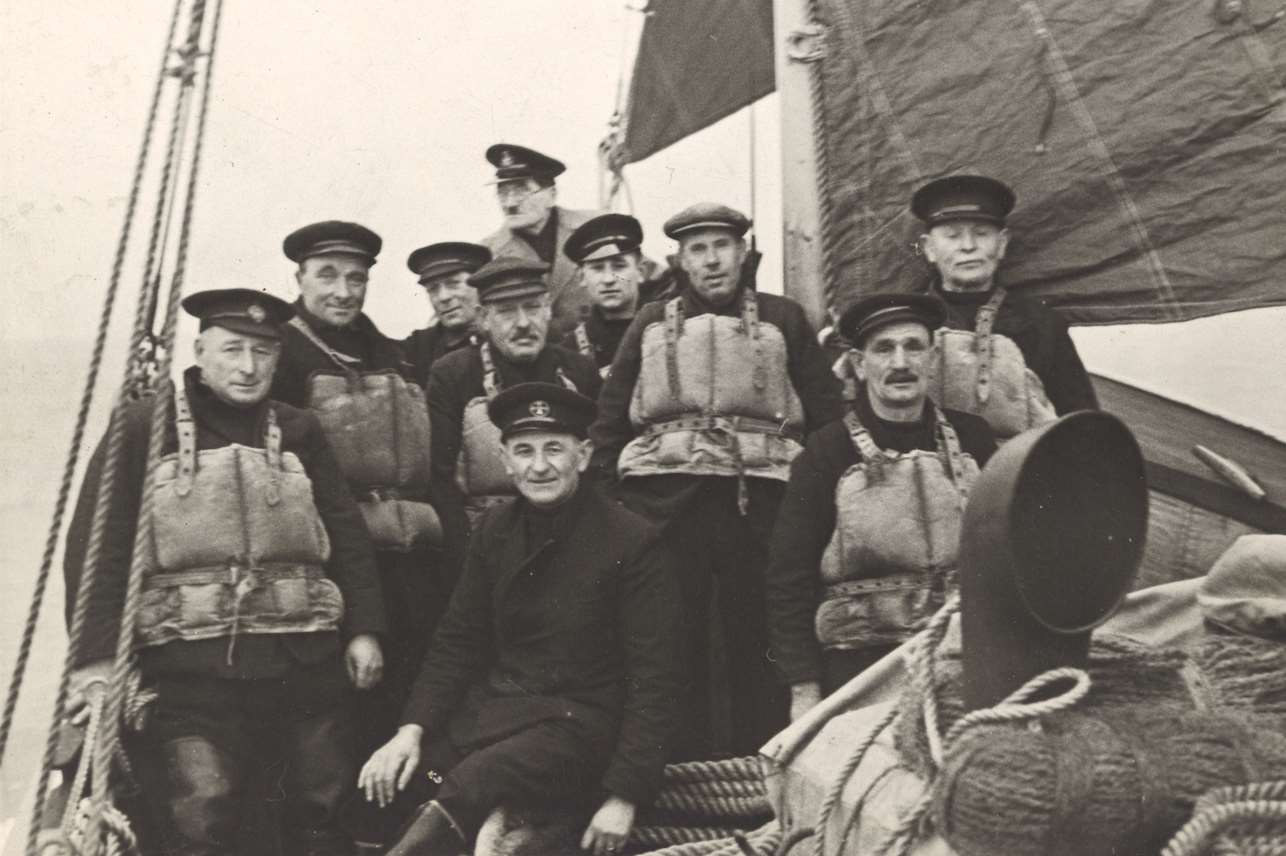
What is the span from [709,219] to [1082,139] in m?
1.22

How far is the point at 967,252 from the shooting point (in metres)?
4.35

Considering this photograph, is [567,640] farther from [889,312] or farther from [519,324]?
[519,324]

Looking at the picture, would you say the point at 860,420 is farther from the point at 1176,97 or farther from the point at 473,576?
the point at 1176,97

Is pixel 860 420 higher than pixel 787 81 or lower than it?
lower

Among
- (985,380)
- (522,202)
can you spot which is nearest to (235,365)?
(985,380)

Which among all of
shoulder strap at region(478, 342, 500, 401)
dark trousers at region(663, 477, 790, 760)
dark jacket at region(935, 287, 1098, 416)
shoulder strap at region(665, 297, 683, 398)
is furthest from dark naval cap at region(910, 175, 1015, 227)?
shoulder strap at region(478, 342, 500, 401)

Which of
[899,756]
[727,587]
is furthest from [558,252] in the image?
[899,756]

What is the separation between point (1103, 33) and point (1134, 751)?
10.4 ft

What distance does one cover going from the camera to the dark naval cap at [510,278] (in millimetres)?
4895

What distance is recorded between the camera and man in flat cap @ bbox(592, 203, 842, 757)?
4.39 meters

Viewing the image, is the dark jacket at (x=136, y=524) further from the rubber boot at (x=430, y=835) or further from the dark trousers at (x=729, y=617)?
the dark trousers at (x=729, y=617)

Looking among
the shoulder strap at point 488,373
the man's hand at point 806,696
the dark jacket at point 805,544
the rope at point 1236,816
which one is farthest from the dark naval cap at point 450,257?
the rope at point 1236,816

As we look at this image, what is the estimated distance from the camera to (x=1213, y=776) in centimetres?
204

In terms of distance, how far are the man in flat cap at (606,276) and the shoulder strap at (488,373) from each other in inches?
19.7
